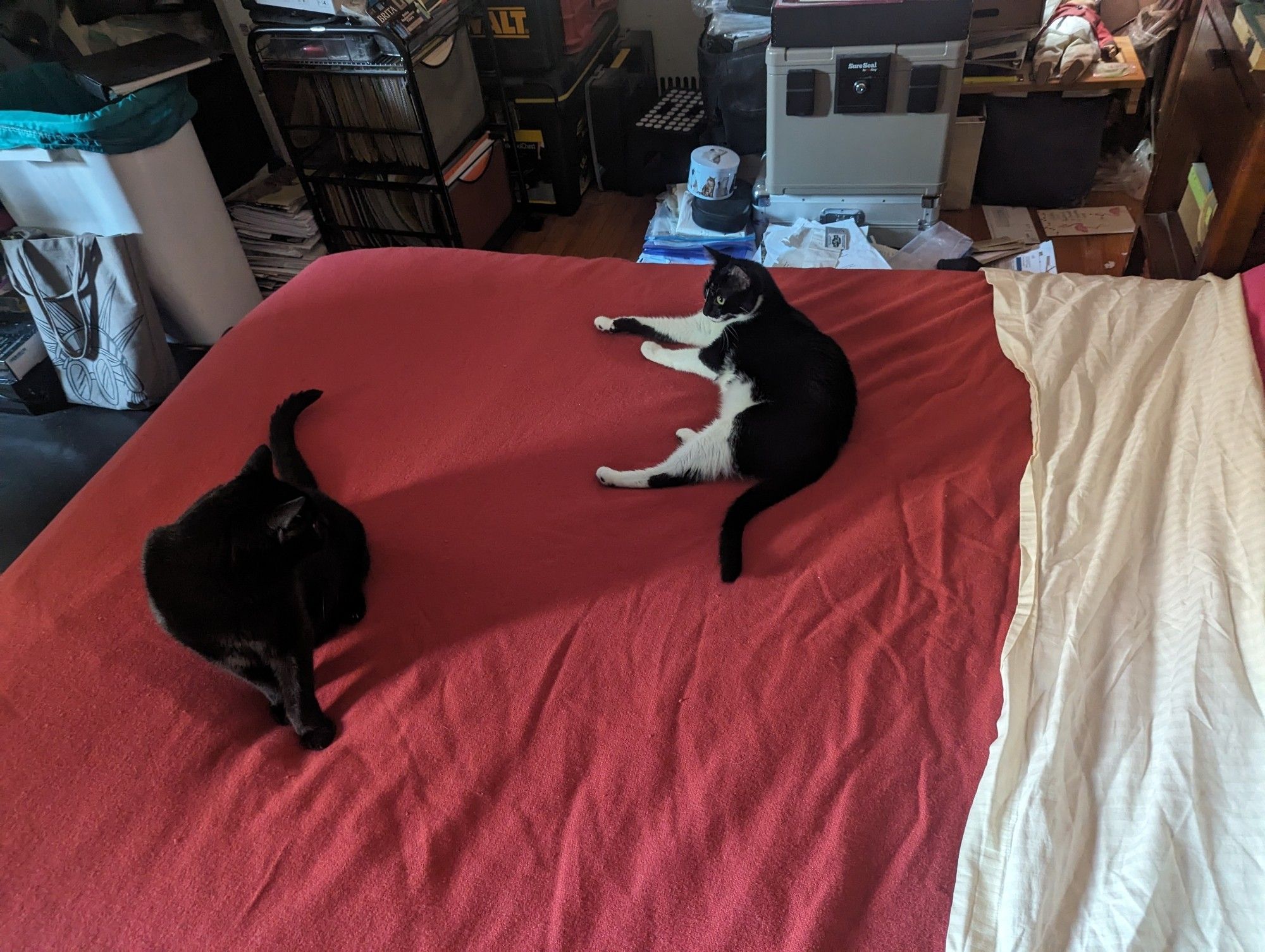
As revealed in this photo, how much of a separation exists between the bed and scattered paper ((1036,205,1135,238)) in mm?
1270

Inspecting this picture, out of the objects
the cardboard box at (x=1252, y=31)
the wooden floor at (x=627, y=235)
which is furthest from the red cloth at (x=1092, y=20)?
the cardboard box at (x=1252, y=31)

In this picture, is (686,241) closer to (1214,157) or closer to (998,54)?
(998,54)

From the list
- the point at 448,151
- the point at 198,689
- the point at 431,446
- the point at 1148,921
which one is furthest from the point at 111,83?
the point at 1148,921

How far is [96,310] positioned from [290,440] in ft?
4.38

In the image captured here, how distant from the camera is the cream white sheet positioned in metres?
0.72

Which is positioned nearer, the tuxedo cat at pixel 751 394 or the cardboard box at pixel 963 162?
the tuxedo cat at pixel 751 394

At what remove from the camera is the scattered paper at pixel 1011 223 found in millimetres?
2405

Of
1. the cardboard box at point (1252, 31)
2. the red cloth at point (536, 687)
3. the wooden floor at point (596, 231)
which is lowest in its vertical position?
the wooden floor at point (596, 231)

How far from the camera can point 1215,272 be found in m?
1.39

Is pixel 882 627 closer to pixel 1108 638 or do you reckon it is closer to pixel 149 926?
pixel 1108 638

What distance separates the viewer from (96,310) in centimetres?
213

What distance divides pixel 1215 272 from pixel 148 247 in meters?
2.55

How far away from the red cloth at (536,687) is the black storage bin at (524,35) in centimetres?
164

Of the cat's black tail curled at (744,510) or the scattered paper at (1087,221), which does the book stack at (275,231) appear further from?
the scattered paper at (1087,221)
